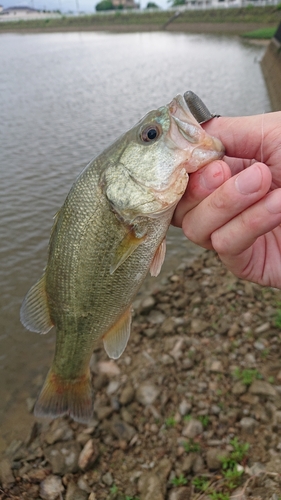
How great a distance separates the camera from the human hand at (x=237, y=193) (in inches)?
71.4

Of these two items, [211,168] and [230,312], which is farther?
[230,312]

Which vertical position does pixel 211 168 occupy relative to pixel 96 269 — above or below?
above

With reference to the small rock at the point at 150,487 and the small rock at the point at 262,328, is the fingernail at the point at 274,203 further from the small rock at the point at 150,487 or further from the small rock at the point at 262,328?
the small rock at the point at 262,328

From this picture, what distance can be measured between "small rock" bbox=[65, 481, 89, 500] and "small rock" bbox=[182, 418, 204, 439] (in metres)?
0.97

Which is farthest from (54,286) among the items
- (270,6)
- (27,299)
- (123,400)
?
(270,6)

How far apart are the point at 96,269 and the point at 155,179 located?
648 mm

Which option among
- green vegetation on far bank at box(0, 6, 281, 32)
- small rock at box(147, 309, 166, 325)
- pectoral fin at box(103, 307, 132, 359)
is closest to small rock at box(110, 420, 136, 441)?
pectoral fin at box(103, 307, 132, 359)

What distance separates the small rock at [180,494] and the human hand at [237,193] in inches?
73.8

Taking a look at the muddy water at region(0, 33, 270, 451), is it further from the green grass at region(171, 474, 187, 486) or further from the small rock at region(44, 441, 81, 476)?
the green grass at region(171, 474, 187, 486)

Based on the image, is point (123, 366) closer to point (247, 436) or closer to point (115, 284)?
point (247, 436)

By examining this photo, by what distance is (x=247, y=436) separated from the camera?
3.36 metres

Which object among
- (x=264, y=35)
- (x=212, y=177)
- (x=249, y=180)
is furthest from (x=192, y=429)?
(x=264, y=35)

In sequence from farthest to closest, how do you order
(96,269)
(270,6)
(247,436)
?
1. (270,6)
2. (247,436)
3. (96,269)

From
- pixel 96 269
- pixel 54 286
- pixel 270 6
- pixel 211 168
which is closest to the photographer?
pixel 211 168
